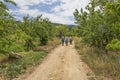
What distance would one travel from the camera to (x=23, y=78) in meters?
14.6

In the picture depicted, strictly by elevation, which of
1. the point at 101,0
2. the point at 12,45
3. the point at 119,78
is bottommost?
the point at 119,78

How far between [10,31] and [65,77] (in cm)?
406

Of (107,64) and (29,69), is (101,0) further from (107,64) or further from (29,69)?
(29,69)

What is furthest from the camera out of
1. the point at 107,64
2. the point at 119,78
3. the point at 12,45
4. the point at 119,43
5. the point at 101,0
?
the point at 101,0

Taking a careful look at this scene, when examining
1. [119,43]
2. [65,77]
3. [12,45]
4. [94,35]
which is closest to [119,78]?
[65,77]

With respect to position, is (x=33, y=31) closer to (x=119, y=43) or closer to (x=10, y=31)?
(x=10, y=31)

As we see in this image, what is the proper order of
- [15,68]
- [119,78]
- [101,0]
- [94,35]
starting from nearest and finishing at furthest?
[119,78] < [15,68] < [101,0] < [94,35]

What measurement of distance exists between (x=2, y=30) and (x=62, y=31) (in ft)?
323

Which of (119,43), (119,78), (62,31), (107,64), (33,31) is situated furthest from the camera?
(62,31)

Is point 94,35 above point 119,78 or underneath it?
above

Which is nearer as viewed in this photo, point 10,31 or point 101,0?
point 10,31

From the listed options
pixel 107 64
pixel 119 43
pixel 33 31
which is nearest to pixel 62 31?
pixel 33 31

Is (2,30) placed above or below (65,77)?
above

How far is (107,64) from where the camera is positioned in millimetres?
18062
